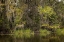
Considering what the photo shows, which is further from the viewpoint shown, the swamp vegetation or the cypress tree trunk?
the cypress tree trunk

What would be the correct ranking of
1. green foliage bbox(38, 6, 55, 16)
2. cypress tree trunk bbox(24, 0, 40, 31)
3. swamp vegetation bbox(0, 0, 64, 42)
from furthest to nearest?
green foliage bbox(38, 6, 55, 16) < cypress tree trunk bbox(24, 0, 40, 31) < swamp vegetation bbox(0, 0, 64, 42)

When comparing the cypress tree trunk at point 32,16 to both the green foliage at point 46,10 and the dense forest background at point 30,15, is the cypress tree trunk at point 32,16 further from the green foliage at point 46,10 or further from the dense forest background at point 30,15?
the green foliage at point 46,10

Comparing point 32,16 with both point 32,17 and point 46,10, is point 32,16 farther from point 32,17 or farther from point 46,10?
point 46,10

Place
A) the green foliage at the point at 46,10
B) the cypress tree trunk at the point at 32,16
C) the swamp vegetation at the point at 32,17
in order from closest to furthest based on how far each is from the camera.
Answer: the swamp vegetation at the point at 32,17, the cypress tree trunk at the point at 32,16, the green foliage at the point at 46,10

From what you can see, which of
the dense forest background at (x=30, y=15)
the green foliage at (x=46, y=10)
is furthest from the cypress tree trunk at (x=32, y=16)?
the green foliage at (x=46, y=10)

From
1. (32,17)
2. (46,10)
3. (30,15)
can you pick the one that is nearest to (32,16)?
(32,17)

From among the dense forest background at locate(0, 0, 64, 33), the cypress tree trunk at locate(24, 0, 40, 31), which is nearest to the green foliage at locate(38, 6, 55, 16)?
the dense forest background at locate(0, 0, 64, 33)

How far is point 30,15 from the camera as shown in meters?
38.3

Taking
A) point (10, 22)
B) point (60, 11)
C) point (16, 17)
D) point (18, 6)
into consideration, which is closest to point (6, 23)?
point (10, 22)

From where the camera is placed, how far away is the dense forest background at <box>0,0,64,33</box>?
32.2 m

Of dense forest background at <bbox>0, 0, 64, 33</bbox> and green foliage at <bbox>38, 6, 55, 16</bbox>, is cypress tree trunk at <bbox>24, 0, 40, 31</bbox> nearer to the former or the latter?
dense forest background at <bbox>0, 0, 64, 33</bbox>

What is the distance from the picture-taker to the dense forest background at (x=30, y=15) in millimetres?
32156

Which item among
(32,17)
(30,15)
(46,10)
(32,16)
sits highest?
(46,10)

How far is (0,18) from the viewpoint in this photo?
3266 centimetres
